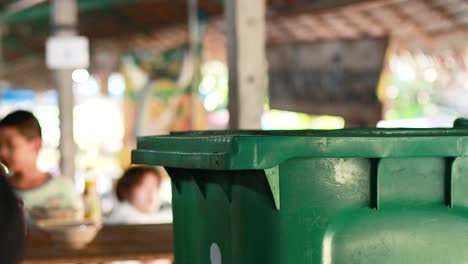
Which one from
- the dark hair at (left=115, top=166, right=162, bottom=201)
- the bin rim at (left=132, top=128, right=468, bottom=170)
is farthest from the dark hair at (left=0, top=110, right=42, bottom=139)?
the bin rim at (left=132, top=128, right=468, bottom=170)

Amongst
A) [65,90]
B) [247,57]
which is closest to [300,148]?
[247,57]

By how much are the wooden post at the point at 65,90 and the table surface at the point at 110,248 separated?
6.11 metres

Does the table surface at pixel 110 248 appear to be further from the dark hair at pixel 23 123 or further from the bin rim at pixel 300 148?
the bin rim at pixel 300 148

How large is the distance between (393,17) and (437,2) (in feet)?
3.91

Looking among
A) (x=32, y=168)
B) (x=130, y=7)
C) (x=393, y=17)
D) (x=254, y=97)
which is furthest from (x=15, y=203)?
(x=130, y=7)

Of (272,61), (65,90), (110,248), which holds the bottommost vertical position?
(110,248)

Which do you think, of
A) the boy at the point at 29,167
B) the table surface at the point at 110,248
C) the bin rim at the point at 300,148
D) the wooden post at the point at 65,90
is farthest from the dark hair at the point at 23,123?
the wooden post at the point at 65,90

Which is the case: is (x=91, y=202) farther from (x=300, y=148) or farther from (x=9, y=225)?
(x=9, y=225)

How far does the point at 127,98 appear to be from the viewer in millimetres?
16234

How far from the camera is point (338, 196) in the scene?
3305mm

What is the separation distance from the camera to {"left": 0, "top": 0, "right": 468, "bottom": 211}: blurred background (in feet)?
36.8

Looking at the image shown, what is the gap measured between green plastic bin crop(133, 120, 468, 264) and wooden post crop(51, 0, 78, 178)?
833 centimetres

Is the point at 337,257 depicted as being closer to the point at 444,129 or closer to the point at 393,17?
the point at 444,129

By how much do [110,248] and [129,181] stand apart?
198cm
